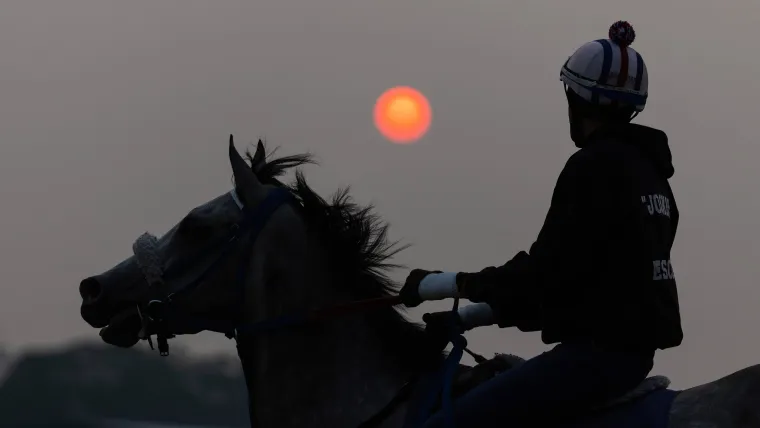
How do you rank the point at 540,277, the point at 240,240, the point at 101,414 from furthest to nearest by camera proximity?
the point at 101,414, the point at 240,240, the point at 540,277

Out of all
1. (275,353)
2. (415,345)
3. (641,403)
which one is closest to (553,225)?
(641,403)

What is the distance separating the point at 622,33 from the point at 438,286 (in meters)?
1.70

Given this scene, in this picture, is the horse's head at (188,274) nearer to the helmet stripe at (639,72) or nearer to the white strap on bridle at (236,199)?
the white strap on bridle at (236,199)

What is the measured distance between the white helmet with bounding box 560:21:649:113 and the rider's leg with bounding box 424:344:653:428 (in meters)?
1.34

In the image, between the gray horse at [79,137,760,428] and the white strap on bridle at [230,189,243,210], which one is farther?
the white strap on bridle at [230,189,243,210]

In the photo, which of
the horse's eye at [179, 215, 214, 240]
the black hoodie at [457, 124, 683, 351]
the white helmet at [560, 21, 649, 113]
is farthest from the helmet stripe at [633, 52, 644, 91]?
the horse's eye at [179, 215, 214, 240]

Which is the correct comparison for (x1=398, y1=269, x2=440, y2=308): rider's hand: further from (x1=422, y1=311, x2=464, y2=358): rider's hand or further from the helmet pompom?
the helmet pompom

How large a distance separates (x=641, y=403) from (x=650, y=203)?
1.03 meters

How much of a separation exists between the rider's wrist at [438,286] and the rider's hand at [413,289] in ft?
0.12

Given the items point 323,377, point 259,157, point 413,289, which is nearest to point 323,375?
point 323,377

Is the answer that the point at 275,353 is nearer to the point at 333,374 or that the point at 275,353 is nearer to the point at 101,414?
the point at 333,374

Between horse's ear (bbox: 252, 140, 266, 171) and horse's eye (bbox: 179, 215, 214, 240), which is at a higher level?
horse's ear (bbox: 252, 140, 266, 171)

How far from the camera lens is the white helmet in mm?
7387

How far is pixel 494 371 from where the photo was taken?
7.95m
